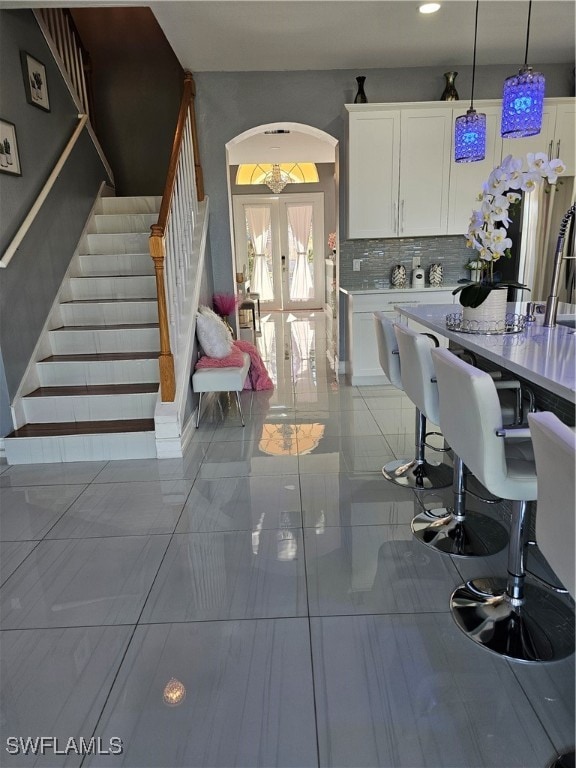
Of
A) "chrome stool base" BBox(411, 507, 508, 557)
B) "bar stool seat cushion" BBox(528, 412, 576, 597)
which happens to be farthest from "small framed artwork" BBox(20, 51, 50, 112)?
"bar stool seat cushion" BBox(528, 412, 576, 597)

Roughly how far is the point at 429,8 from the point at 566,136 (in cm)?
214

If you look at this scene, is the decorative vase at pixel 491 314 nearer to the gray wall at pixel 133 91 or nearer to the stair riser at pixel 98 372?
→ the stair riser at pixel 98 372

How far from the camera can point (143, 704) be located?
62.8 inches

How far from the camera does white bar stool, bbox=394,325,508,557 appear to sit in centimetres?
233

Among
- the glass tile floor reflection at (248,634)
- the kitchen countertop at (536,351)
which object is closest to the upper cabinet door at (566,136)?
the kitchen countertop at (536,351)

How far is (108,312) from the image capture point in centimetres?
466

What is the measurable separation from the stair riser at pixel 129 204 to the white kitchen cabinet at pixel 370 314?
2392 millimetres

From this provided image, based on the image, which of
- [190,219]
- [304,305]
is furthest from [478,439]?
[304,305]

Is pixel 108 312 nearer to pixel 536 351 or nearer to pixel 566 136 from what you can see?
pixel 536 351

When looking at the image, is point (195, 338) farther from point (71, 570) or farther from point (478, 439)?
point (478, 439)

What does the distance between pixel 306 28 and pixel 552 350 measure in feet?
11.9

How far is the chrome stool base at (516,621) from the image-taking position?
173 cm

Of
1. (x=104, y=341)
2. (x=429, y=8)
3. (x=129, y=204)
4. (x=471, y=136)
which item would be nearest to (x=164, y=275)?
(x=104, y=341)

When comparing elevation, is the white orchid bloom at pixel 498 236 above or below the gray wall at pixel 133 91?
below
